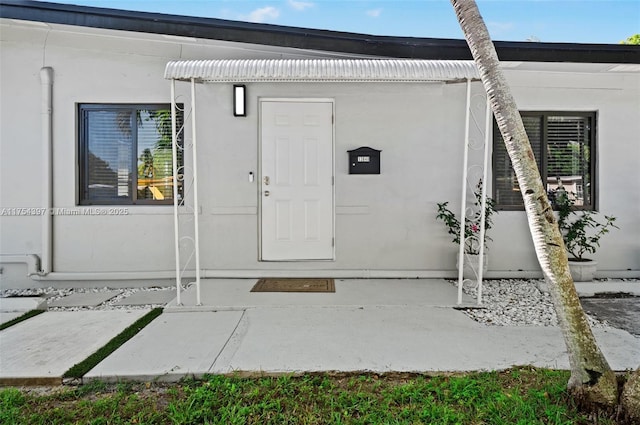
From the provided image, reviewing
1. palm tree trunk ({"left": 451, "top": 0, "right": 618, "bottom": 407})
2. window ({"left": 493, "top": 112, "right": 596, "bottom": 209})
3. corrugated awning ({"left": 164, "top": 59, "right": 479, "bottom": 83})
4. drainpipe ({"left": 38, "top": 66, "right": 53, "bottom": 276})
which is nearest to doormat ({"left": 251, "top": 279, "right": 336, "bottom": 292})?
corrugated awning ({"left": 164, "top": 59, "right": 479, "bottom": 83})

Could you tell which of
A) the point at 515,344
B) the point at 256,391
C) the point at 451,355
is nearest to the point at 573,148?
the point at 515,344

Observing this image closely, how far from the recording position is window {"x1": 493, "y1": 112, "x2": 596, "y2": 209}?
5.19m

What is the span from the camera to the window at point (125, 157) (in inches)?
199

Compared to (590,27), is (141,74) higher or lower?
lower

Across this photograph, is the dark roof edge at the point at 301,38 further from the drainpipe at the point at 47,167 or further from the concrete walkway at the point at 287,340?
the concrete walkway at the point at 287,340

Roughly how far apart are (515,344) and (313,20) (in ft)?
16.7

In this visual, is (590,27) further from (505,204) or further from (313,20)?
(313,20)

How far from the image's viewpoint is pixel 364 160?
501 centimetres

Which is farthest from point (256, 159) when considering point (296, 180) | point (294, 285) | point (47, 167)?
point (47, 167)

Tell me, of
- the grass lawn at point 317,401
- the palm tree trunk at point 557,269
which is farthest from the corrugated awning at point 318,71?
the grass lawn at point 317,401

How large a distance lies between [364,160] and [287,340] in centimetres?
266

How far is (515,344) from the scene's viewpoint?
117 inches

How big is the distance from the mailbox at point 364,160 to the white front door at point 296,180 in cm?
28

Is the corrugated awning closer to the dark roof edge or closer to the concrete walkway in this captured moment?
the dark roof edge
